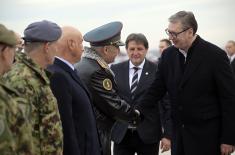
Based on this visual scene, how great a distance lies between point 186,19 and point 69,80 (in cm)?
132

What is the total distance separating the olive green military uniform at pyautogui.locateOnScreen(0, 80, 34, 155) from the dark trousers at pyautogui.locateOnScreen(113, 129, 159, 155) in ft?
7.96

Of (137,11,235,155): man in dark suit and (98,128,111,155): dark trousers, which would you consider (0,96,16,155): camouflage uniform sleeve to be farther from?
(137,11,235,155): man in dark suit

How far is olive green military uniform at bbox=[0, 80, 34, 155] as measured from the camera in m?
1.91

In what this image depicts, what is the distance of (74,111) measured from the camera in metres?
2.98

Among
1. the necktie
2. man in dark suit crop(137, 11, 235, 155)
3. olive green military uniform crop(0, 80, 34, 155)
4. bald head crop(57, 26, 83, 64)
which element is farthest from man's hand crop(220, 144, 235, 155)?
olive green military uniform crop(0, 80, 34, 155)

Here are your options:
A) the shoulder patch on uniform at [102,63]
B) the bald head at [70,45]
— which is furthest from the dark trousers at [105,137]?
the bald head at [70,45]

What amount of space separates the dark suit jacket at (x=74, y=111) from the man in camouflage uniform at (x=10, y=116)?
684 millimetres

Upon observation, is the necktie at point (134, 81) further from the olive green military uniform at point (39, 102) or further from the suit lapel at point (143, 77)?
the olive green military uniform at point (39, 102)

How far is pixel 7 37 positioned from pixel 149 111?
265 centimetres

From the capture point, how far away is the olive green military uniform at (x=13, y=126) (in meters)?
1.91

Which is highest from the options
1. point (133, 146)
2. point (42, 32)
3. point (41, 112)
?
point (42, 32)

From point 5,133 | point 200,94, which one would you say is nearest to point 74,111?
point 5,133

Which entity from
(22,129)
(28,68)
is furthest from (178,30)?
(22,129)

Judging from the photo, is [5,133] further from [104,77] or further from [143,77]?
[143,77]
